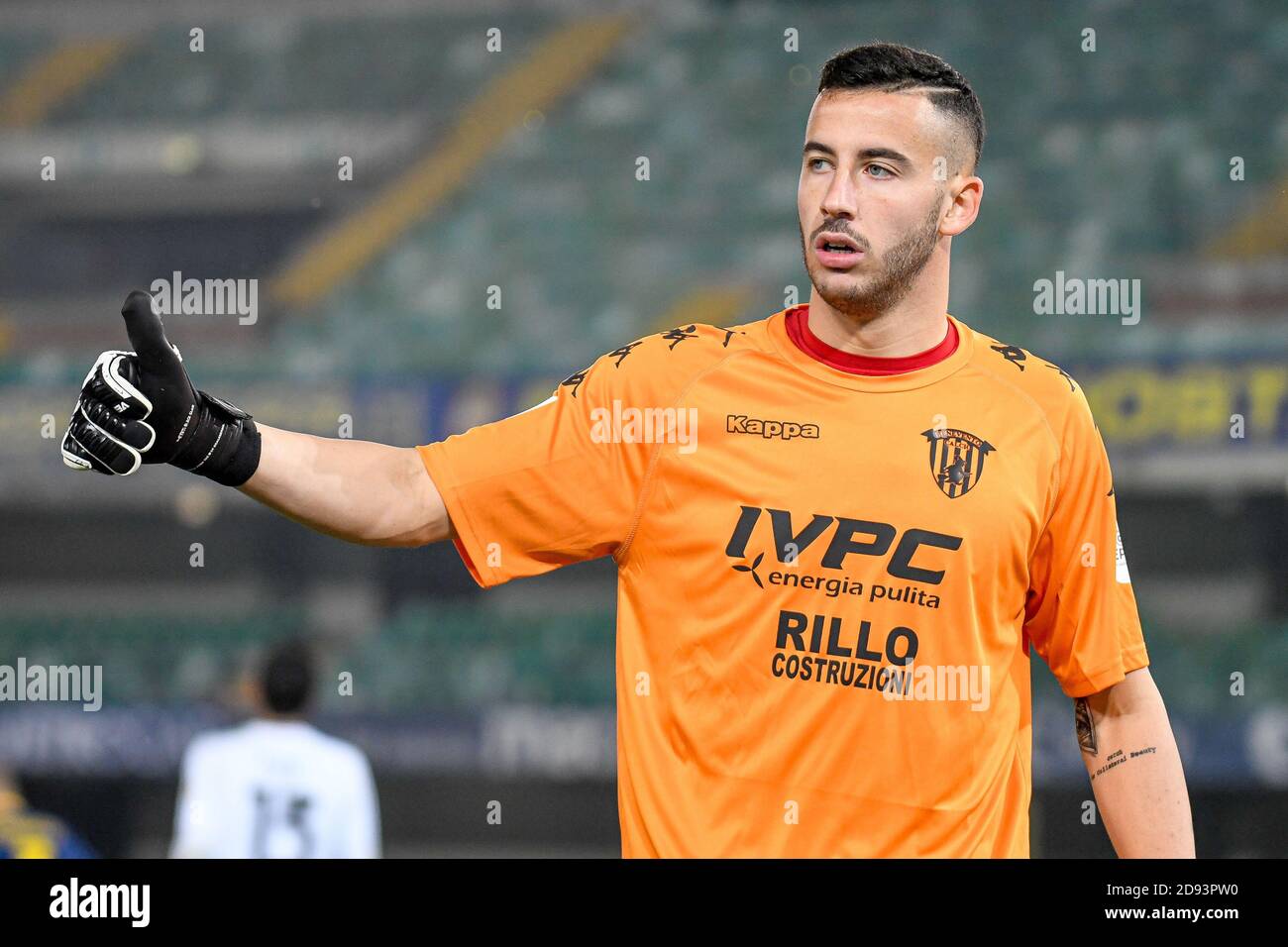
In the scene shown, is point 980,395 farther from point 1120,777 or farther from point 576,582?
point 576,582

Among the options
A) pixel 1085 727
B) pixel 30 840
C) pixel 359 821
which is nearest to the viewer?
pixel 1085 727

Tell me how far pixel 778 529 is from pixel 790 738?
31cm

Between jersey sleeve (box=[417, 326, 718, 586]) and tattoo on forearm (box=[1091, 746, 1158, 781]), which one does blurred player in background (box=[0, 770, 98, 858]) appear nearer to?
jersey sleeve (box=[417, 326, 718, 586])

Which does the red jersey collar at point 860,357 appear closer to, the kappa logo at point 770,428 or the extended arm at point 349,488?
the kappa logo at point 770,428

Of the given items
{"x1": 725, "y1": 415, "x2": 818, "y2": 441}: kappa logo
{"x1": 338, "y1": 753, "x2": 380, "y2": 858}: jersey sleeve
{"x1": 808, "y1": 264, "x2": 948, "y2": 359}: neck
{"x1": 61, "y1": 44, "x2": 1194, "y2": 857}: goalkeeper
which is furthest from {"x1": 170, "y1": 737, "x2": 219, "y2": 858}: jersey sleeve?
{"x1": 808, "y1": 264, "x2": 948, "y2": 359}: neck

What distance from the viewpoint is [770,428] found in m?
2.37

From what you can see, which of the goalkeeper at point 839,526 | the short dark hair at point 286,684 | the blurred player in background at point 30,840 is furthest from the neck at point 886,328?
the blurred player in background at point 30,840

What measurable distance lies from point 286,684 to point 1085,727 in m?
2.66

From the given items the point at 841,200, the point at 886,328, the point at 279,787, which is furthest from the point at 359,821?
the point at 841,200

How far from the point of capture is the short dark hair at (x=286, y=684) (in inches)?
177

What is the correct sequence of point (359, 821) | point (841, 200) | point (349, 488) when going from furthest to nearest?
point (359, 821)
point (841, 200)
point (349, 488)

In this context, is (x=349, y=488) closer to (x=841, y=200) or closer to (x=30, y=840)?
(x=841, y=200)

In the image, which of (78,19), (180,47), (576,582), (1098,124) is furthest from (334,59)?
(1098,124)

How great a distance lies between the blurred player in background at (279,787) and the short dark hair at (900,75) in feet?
9.09
